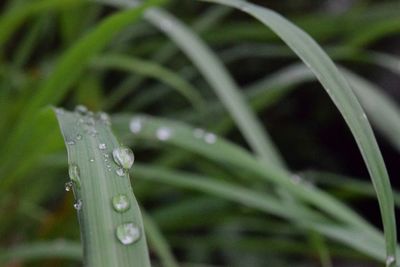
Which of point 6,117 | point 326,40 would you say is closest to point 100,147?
point 6,117

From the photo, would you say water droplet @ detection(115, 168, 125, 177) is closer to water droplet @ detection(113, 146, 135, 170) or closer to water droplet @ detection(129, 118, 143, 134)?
water droplet @ detection(113, 146, 135, 170)

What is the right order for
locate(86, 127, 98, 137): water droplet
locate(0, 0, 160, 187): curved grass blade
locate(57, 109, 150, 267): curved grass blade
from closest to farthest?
locate(57, 109, 150, 267): curved grass blade → locate(86, 127, 98, 137): water droplet → locate(0, 0, 160, 187): curved grass blade

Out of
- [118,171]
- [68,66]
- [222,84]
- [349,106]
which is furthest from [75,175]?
[222,84]

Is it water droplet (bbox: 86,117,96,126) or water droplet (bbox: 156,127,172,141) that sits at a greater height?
water droplet (bbox: 156,127,172,141)

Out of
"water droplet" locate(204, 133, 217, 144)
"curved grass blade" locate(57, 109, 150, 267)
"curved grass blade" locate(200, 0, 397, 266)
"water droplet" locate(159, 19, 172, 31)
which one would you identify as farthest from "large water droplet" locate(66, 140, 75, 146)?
"water droplet" locate(159, 19, 172, 31)

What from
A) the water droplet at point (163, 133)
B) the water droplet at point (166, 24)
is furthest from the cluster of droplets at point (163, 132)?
the water droplet at point (166, 24)

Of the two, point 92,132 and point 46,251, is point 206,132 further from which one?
point 92,132

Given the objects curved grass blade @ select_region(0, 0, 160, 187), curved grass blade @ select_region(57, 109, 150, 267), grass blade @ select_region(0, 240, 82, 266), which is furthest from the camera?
grass blade @ select_region(0, 240, 82, 266)
